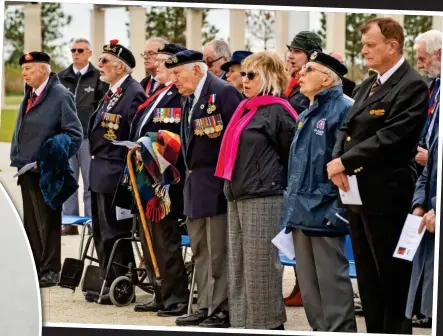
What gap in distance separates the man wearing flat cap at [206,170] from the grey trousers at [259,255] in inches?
7.0

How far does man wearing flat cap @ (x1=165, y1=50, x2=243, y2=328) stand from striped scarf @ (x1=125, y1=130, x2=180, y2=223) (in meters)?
0.18

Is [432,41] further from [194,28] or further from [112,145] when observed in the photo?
[194,28]

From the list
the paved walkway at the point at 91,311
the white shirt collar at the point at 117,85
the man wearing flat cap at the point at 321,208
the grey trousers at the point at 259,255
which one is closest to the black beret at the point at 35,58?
the paved walkway at the point at 91,311

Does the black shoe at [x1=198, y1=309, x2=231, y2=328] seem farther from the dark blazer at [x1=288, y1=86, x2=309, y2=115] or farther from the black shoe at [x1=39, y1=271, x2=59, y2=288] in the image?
the black shoe at [x1=39, y1=271, x2=59, y2=288]

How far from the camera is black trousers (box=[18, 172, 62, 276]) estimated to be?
7770mm

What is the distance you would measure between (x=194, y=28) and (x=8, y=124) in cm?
166

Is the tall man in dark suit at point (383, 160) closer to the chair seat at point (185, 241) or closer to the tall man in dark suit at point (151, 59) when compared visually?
the chair seat at point (185, 241)

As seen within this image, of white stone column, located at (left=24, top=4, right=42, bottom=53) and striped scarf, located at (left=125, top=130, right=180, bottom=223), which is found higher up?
white stone column, located at (left=24, top=4, right=42, bottom=53)

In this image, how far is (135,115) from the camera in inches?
275

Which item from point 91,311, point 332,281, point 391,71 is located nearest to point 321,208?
point 332,281

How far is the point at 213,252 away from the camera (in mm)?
6320

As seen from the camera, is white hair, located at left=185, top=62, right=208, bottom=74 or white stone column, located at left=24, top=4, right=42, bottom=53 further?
white stone column, located at left=24, top=4, right=42, bottom=53

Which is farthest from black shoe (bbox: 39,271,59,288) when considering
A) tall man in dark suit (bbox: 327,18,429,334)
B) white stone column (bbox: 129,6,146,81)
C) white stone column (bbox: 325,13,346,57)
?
tall man in dark suit (bbox: 327,18,429,334)

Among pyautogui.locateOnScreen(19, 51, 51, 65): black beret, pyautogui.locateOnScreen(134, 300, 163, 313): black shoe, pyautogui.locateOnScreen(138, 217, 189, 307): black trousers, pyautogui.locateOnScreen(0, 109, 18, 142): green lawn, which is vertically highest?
pyautogui.locateOnScreen(19, 51, 51, 65): black beret
